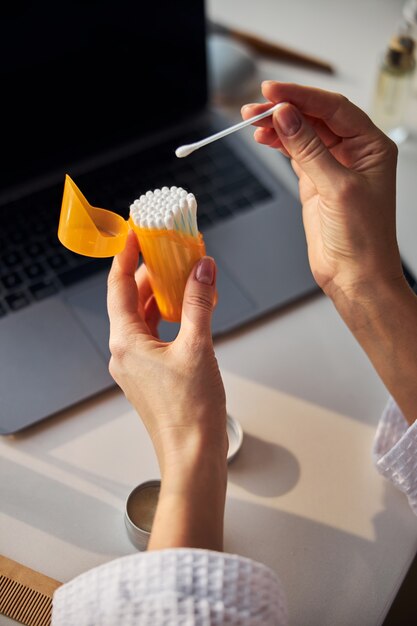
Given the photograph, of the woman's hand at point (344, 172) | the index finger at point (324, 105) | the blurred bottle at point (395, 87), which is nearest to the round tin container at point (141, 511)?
the woman's hand at point (344, 172)

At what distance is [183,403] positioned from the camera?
2.11ft

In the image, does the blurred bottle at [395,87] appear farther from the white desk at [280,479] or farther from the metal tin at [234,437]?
the metal tin at [234,437]

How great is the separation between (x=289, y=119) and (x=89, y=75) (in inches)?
15.2

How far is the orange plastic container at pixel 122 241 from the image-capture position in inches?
26.3

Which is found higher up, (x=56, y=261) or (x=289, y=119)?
(x=289, y=119)

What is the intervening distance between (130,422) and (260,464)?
163 mm

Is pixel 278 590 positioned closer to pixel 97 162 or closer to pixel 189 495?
pixel 189 495

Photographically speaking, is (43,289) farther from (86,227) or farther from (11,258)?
(86,227)

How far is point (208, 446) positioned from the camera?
632mm

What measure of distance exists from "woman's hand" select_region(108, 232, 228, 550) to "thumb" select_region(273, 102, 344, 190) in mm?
155

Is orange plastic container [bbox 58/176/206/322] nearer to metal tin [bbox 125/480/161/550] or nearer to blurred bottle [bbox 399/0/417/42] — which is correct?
metal tin [bbox 125/480/161/550]

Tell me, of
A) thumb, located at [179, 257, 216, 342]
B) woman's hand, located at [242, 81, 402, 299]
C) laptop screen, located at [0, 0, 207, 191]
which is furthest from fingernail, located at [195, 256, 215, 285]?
laptop screen, located at [0, 0, 207, 191]

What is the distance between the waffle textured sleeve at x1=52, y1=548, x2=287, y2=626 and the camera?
56cm

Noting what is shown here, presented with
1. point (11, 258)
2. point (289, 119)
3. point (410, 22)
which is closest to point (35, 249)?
point (11, 258)
